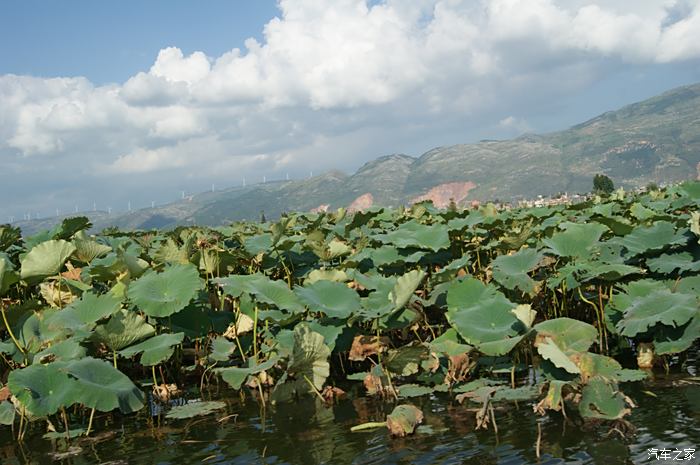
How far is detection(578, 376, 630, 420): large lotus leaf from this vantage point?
3631 millimetres

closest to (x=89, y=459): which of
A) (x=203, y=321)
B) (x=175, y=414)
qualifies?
(x=175, y=414)

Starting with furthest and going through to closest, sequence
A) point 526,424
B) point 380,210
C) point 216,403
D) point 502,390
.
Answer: point 380,210
point 216,403
point 502,390
point 526,424

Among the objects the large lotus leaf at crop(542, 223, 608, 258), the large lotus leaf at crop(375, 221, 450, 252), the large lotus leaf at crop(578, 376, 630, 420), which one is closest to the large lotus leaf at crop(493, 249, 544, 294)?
the large lotus leaf at crop(542, 223, 608, 258)

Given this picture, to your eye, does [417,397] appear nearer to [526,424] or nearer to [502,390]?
[502,390]

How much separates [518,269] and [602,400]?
7.59 ft

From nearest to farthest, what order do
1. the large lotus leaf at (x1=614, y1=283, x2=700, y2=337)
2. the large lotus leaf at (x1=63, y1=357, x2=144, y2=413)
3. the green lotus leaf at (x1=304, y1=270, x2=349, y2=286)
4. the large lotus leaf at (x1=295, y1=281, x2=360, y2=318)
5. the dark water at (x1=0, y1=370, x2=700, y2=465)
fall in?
the dark water at (x1=0, y1=370, x2=700, y2=465)
the large lotus leaf at (x1=63, y1=357, x2=144, y2=413)
the large lotus leaf at (x1=614, y1=283, x2=700, y2=337)
the large lotus leaf at (x1=295, y1=281, x2=360, y2=318)
the green lotus leaf at (x1=304, y1=270, x2=349, y2=286)

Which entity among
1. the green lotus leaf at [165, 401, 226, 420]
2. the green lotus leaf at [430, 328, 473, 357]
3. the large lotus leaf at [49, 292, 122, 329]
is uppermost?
the large lotus leaf at [49, 292, 122, 329]

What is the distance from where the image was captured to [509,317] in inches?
188

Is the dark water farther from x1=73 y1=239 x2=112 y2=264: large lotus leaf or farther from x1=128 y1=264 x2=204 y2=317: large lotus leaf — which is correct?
x1=73 y1=239 x2=112 y2=264: large lotus leaf

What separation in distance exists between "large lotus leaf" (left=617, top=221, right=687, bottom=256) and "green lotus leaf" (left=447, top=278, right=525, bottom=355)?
1.52 meters

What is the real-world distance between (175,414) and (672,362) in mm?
4048

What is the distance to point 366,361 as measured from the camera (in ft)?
19.8

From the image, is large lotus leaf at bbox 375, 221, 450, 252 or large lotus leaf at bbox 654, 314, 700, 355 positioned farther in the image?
large lotus leaf at bbox 375, 221, 450, 252

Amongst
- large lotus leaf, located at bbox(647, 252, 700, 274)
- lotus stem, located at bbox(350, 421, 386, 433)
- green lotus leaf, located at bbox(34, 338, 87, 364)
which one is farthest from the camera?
large lotus leaf, located at bbox(647, 252, 700, 274)
